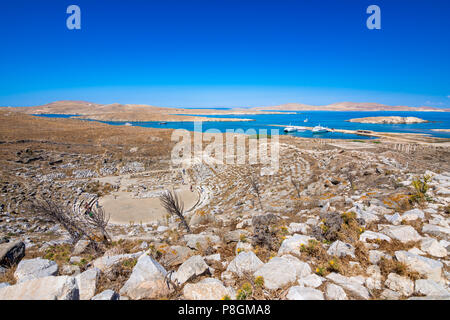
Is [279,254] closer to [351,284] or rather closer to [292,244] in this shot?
[292,244]

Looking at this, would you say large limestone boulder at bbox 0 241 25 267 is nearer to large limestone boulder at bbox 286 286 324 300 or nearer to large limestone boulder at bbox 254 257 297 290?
large limestone boulder at bbox 254 257 297 290

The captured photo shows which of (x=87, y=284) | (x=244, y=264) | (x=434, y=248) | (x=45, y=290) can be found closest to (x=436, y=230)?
(x=434, y=248)

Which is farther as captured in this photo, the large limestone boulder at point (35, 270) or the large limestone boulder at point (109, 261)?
the large limestone boulder at point (109, 261)

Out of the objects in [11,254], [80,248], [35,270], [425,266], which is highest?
[425,266]

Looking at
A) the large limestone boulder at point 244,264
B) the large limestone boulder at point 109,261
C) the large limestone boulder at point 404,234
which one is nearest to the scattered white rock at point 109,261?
the large limestone boulder at point 109,261

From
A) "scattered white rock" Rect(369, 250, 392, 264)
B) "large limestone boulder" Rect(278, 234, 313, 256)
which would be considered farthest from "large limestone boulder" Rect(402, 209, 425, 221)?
"large limestone boulder" Rect(278, 234, 313, 256)

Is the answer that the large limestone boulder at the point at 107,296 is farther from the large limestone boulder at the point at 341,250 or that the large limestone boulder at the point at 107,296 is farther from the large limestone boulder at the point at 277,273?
the large limestone boulder at the point at 341,250
